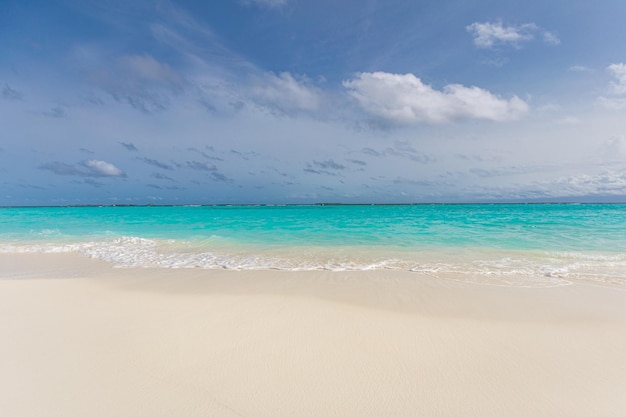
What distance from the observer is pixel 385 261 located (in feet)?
32.1

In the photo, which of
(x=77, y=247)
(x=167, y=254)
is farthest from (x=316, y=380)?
(x=77, y=247)

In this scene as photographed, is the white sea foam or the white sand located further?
the white sea foam

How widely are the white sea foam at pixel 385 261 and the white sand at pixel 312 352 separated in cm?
150

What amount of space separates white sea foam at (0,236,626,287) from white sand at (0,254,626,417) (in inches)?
58.9

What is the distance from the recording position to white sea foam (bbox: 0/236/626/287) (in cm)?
767

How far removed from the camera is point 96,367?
3266 mm

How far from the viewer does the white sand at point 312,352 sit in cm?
271

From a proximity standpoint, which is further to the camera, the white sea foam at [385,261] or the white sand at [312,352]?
the white sea foam at [385,261]

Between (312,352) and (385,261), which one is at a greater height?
(312,352)

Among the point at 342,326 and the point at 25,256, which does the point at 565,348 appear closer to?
the point at 342,326

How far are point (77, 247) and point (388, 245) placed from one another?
47.6ft

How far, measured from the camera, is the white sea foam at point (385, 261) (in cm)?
767

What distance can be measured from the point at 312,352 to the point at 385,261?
6692mm

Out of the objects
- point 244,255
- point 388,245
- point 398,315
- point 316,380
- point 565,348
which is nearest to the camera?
point 316,380
